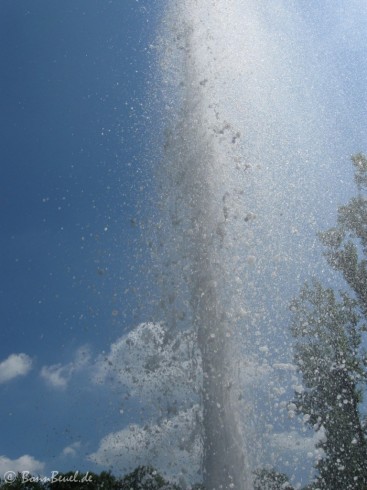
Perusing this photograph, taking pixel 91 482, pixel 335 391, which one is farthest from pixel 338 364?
pixel 91 482

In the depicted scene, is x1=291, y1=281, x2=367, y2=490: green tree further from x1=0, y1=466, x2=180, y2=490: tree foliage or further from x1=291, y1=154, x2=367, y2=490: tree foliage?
x1=0, y1=466, x2=180, y2=490: tree foliage

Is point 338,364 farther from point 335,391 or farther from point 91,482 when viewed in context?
point 91,482

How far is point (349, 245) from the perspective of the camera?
24.2 meters

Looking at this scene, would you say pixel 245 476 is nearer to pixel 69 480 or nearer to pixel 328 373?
pixel 328 373

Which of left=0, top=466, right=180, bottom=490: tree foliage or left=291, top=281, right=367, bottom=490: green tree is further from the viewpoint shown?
left=0, top=466, right=180, bottom=490: tree foliage

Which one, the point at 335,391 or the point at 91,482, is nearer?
the point at 335,391

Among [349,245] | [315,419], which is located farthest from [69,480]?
[349,245]

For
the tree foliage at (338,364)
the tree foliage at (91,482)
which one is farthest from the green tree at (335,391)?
the tree foliage at (91,482)

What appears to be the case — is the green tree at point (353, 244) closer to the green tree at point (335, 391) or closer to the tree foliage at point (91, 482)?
the green tree at point (335, 391)

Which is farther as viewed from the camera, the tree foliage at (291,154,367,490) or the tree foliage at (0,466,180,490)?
the tree foliage at (0,466,180,490)

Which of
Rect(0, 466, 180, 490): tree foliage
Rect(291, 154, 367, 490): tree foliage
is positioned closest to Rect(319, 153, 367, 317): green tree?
Rect(291, 154, 367, 490): tree foliage

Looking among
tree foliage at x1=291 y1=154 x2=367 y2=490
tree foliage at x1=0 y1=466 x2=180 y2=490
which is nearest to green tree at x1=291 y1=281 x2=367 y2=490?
tree foliage at x1=291 y1=154 x2=367 y2=490

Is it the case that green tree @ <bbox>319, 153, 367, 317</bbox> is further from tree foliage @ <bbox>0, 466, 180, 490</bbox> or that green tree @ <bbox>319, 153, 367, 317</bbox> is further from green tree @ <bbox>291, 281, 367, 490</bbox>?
tree foliage @ <bbox>0, 466, 180, 490</bbox>

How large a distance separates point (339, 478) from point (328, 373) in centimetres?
407
